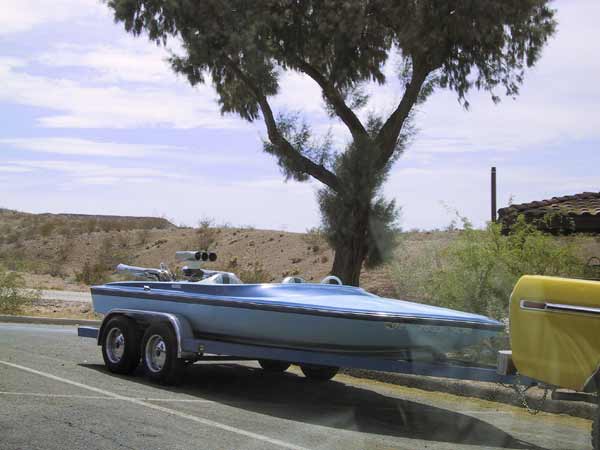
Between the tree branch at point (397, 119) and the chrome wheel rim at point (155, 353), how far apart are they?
1008cm

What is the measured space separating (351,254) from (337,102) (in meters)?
3.53

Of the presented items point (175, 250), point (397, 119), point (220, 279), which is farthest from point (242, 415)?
point (175, 250)

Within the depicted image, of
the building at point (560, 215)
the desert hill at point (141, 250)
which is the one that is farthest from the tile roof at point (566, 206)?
the desert hill at point (141, 250)

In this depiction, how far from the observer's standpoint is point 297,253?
39.3m

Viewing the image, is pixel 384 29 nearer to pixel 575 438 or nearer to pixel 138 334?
pixel 138 334

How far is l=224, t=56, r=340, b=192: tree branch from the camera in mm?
19062

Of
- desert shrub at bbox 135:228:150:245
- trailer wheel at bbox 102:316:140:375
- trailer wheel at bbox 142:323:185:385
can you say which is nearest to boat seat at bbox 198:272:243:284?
trailer wheel at bbox 142:323:185:385

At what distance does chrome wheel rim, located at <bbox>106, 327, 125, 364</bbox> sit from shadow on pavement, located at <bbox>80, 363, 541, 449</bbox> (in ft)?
0.93

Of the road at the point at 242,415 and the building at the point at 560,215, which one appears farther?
the building at the point at 560,215

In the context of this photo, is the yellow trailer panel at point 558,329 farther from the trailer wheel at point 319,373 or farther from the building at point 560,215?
the building at point 560,215

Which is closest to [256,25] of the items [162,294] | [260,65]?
[260,65]

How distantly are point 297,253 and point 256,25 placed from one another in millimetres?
21664

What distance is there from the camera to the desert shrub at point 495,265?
12281 millimetres

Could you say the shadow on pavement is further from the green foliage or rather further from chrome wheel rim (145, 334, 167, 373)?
the green foliage
